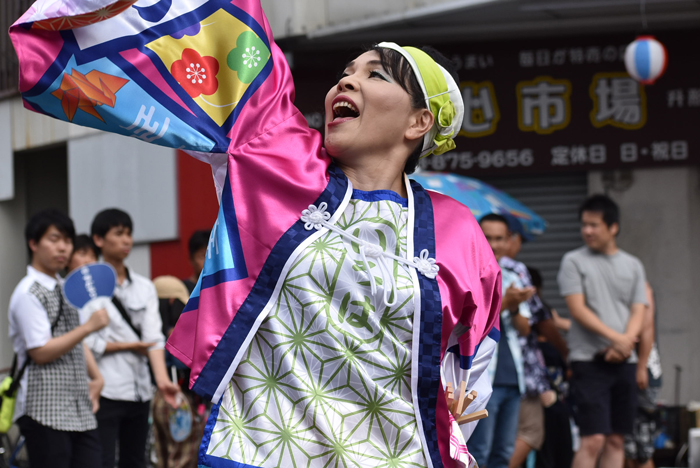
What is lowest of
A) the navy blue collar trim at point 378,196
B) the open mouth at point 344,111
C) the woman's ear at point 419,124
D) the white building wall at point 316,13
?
the navy blue collar trim at point 378,196

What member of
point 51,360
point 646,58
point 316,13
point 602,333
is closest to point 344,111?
point 51,360

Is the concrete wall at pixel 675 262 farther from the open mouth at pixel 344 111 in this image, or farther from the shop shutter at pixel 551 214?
the open mouth at pixel 344 111

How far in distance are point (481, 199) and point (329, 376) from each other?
537 cm

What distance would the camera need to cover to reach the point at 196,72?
2482 millimetres

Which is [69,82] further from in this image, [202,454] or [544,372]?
[544,372]

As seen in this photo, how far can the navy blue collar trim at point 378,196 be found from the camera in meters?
2.43

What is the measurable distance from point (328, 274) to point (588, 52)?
7909 millimetres

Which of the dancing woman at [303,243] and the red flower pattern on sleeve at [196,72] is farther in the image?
the red flower pattern on sleeve at [196,72]

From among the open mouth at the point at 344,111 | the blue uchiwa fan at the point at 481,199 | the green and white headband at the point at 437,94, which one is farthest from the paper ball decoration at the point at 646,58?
the open mouth at the point at 344,111

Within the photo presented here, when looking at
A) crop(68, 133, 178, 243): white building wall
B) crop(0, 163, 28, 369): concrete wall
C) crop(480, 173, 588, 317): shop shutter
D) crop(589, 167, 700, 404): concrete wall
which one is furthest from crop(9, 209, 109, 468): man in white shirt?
crop(0, 163, 28, 369): concrete wall

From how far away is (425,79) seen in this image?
2.52 meters

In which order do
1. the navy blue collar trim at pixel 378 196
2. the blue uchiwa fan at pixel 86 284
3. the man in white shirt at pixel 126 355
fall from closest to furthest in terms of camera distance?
1. the navy blue collar trim at pixel 378 196
2. the blue uchiwa fan at pixel 86 284
3. the man in white shirt at pixel 126 355

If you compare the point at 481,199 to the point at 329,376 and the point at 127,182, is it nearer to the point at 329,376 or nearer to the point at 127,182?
the point at 127,182

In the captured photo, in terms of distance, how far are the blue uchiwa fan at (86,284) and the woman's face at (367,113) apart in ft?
8.66
